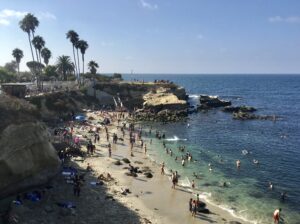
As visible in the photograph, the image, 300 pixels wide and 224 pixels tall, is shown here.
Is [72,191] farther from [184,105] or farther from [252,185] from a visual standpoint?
[184,105]

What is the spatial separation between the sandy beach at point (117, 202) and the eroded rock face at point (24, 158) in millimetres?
1622

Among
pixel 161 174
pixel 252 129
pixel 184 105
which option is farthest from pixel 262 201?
pixel 184 105

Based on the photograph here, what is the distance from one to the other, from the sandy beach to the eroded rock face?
1622 mm

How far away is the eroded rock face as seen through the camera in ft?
97.6

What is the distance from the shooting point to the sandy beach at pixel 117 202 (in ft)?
97.9

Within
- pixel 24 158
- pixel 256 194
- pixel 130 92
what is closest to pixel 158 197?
pixel 256 194

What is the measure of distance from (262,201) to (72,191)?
18.0 metres

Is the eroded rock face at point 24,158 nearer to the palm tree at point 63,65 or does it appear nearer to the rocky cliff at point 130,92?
the rocky cliff at point 130,92

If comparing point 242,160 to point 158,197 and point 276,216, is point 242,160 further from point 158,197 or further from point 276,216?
point 276,216

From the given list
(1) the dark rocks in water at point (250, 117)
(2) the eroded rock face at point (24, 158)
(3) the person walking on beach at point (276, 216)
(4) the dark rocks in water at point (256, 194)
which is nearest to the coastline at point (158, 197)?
(3) the person walking on beach at point (276, 216)

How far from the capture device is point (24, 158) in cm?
3138

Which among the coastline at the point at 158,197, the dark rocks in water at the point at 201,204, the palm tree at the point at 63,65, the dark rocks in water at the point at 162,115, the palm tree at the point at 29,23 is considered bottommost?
the coastline at the point at 158,197

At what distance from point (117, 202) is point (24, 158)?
899cm

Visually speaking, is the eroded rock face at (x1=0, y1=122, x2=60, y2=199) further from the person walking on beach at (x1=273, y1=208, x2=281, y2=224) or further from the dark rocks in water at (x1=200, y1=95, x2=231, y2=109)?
the dark rocks in water at (x1=200, y1=95, x2=231, y2=109)
